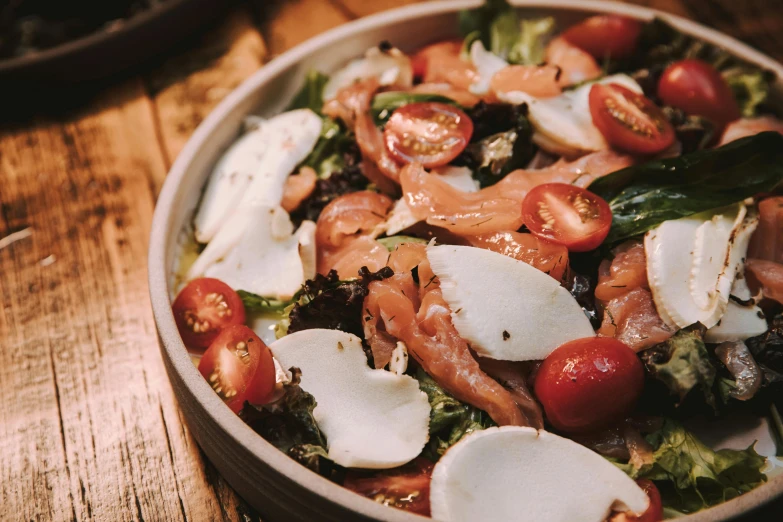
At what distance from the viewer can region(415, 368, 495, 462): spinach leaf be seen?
191 centimetres

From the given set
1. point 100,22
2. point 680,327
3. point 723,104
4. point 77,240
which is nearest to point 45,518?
point 77,240

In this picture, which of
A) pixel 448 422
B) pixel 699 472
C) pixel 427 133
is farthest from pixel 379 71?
pixel 699 472

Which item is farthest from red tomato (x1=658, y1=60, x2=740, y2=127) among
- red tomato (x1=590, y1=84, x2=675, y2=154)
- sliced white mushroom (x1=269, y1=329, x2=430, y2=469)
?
sliced white mushroom (x1=269, y1=329, x2=430, y2=469)

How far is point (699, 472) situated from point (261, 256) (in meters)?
1.55

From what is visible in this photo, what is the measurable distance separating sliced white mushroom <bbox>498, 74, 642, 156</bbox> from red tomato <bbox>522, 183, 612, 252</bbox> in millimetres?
346

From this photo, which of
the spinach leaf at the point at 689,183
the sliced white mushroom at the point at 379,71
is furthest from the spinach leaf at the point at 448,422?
the sliced white mushroom at the point at 379,71

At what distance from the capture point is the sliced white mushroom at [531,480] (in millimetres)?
1740

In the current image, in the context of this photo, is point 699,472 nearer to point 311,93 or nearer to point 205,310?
point 205,310

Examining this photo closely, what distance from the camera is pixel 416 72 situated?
3.07 m

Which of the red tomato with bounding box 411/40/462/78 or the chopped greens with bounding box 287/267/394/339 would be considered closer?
the chopped greens with bounding box 287/267/394/339

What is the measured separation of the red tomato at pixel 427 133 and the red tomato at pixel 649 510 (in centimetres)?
123

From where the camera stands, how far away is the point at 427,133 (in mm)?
2498

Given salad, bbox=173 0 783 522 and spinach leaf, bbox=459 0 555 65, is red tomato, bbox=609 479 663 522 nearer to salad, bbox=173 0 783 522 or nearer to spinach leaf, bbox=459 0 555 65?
salad, bbox=173 0 783 522

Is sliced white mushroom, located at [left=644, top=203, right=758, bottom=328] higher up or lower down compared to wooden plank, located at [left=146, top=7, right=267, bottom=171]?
higher up
